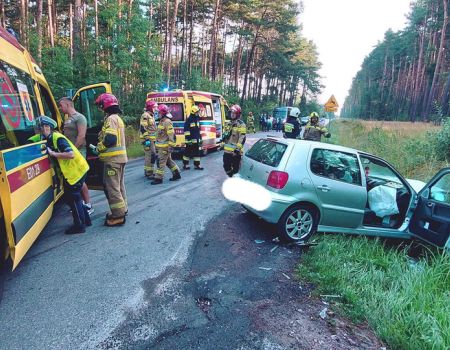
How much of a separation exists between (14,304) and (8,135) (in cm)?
164

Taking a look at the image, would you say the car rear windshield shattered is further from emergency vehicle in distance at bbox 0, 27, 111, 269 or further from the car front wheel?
emergency vehicle in distance at bbox 0, 27, 111, 269

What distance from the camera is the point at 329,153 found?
490 centimetres

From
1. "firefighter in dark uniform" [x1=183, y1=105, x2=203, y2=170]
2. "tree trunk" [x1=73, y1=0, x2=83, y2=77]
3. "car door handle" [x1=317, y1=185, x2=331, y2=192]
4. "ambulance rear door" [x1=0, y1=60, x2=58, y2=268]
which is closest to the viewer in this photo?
"ambulance rear door" [x1=0, y1=60, x2=58, y2=268]

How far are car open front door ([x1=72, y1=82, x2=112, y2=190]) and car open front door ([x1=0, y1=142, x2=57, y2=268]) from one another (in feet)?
4.58

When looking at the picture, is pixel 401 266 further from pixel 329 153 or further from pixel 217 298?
pixel 217 298

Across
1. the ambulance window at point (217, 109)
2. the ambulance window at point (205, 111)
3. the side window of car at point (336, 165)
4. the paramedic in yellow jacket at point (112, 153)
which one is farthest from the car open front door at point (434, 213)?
the ambulance window at point (217, 109)

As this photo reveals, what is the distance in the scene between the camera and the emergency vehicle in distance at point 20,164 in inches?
113

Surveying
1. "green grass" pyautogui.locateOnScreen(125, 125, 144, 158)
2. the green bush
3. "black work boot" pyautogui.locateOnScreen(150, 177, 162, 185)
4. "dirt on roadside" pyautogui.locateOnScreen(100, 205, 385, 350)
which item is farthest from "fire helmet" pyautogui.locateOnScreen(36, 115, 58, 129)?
the green bush

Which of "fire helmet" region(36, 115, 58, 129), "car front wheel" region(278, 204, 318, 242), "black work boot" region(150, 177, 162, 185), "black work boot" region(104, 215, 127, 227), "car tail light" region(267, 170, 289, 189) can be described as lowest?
"black work boot" region(150, 177, 162, 185)

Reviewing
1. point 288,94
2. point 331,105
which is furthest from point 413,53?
point 331,105

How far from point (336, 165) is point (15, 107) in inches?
172

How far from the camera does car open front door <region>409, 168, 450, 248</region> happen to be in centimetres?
419

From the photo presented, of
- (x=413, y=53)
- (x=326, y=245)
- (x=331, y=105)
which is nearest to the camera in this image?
(x=326, y=245)

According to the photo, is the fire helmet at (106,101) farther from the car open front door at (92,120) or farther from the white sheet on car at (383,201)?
the white sheet on car at (383,201)
